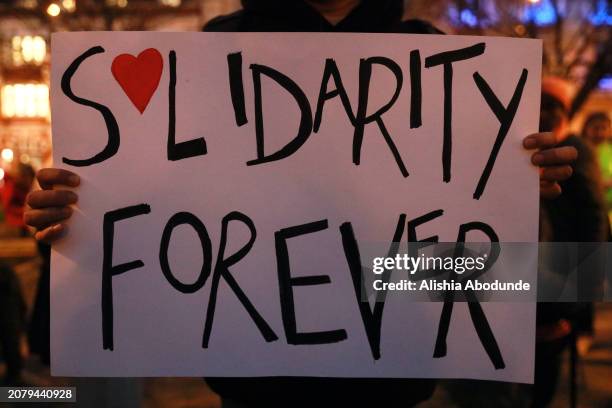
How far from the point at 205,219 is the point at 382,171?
1.35ft

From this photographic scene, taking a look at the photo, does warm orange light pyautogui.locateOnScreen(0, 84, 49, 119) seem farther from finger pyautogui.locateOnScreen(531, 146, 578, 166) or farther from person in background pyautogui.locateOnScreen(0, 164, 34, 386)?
finger pyautogui.locateOnScreen(531, 146, 578, 166)

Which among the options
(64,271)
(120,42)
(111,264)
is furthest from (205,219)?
(120,42)

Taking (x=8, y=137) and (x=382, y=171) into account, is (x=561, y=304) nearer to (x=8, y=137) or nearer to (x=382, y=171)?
(x=382, y=171)

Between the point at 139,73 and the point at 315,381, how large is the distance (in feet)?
2.69

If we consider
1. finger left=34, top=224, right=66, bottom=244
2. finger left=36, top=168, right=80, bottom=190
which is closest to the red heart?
finger left=36, top=168, right=80, bottom=190

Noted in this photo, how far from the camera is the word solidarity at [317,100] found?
1.37 m

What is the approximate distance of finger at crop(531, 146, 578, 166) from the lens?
4.38 feet

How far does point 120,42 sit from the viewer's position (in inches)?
54.1

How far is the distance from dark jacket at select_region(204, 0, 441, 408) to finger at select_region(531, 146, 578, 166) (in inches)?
17.5

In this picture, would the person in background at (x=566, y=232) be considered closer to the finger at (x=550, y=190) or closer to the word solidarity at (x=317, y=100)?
the finger at (x=550, y=190)

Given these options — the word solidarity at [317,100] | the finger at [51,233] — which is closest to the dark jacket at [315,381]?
the word solidarity at [317,100]

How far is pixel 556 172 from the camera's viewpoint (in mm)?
1362

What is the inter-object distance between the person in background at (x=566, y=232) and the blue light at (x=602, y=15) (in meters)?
8.51

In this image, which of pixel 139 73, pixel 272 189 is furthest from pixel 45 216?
pixel 272 189
